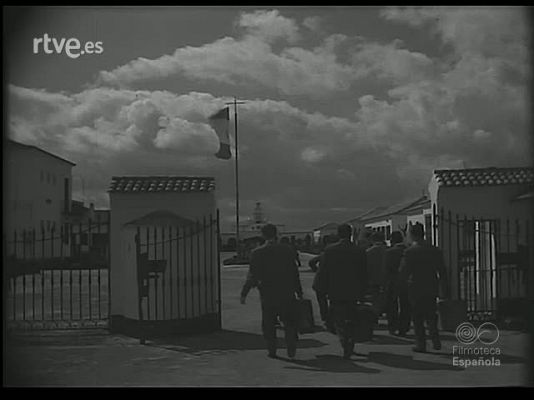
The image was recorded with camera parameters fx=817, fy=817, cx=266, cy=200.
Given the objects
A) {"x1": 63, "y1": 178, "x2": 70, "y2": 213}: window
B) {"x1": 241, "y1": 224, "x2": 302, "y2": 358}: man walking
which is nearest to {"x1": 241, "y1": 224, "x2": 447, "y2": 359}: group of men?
{"x1": 241, "y1": 224, "x2": 302, "y2": 358}: man walking

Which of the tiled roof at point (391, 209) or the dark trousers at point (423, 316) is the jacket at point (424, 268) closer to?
the dark trousers at point (423, 316)

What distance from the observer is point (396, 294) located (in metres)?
5.01

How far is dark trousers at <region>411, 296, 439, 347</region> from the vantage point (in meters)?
4.97

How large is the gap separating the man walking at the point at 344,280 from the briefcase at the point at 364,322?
0.02m

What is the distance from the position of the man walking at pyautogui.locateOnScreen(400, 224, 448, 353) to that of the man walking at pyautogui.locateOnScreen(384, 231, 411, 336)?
41 mm

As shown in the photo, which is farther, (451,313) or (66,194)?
(451,313)

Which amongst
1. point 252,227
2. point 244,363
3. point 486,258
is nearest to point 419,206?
point 486,258

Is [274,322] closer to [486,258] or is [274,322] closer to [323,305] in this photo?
[323,305]

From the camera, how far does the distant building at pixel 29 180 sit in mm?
4723

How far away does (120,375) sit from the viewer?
15.9ft

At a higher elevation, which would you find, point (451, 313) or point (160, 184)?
point (160, 184)

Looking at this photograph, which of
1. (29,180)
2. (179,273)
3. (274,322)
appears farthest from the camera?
(179,273)

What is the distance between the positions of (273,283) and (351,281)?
48 centimetres
